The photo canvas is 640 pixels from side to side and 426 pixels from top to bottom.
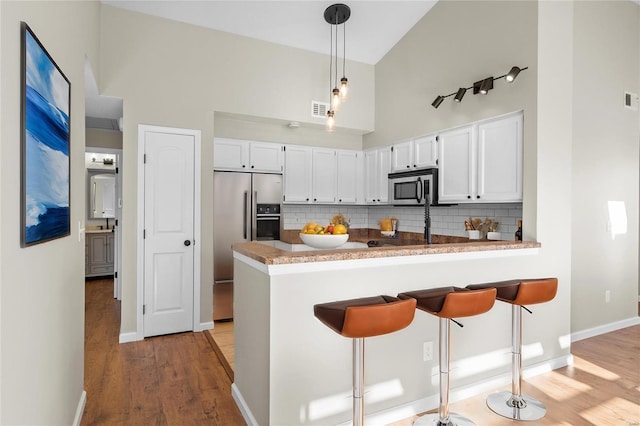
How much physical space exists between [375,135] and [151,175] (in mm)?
2943

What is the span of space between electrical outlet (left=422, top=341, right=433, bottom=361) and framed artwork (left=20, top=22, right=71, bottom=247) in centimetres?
224

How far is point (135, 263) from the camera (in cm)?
384

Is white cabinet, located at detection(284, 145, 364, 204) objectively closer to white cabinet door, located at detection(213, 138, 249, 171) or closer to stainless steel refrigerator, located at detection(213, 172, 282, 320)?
stainless steel refrigerator, located at detection(213, 172, 282, 320)

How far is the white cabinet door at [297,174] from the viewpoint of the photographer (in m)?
4.92

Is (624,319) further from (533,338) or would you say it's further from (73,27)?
(73,27)

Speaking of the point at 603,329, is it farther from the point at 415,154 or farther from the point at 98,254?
the point at 98,254

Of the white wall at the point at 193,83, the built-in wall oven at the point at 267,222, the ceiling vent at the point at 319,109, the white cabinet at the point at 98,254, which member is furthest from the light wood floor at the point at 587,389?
the white cabinet at the point at 98,254

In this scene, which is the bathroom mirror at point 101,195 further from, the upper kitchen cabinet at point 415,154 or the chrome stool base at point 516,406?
the chrome stool base at point 516,406

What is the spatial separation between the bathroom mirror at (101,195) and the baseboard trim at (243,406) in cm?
604

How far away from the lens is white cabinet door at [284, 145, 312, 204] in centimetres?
492

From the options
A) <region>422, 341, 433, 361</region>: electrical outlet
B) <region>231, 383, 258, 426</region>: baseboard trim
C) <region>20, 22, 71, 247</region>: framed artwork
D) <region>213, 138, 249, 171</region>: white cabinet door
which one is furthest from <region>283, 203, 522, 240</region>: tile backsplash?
<region>20, 22, 71, 247</region>: framed artwork

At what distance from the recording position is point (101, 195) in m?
7.44

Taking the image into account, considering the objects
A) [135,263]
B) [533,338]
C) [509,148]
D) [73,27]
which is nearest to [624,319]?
[533,338]

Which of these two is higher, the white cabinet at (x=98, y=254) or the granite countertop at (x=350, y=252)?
the granite countertop at (x=350, y=252)
